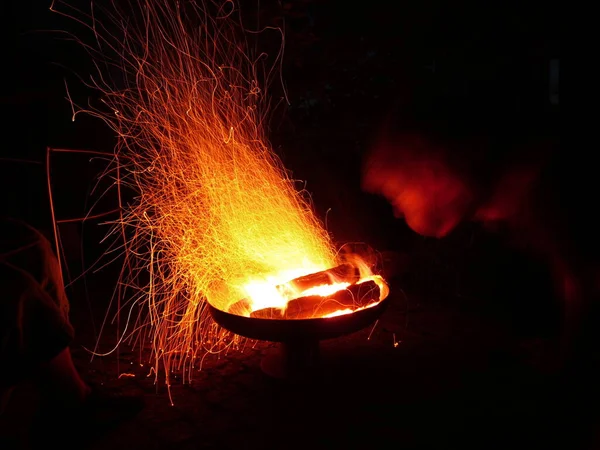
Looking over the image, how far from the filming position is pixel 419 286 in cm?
601

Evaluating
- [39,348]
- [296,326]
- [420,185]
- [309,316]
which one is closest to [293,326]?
[296,326]

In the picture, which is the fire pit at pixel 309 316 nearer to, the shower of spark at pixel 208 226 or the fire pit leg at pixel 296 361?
→ the fire pit leg at pixel 296 361

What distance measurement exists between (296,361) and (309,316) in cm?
50

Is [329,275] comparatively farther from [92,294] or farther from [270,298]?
[92,294]

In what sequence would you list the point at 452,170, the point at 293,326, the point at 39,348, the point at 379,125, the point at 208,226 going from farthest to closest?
the point at 208,226, the point at 379,125, the point at 452,170, the point at 293,326, the point at 39,348

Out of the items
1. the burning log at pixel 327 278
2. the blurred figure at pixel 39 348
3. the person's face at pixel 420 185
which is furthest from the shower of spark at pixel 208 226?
the person's face at pixel 420 185

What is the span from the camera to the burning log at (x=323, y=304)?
3.71 m

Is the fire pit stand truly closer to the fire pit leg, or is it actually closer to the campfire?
the campfire

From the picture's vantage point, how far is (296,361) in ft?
13.2

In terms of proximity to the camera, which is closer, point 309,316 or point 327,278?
point 309,316

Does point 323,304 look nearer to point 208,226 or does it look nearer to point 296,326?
point 296,326

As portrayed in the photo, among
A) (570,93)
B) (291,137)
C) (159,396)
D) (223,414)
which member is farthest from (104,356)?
(570,93)

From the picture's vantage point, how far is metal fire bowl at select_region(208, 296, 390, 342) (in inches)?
134

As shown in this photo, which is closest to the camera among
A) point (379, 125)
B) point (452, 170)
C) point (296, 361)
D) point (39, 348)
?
point (39, 348)
